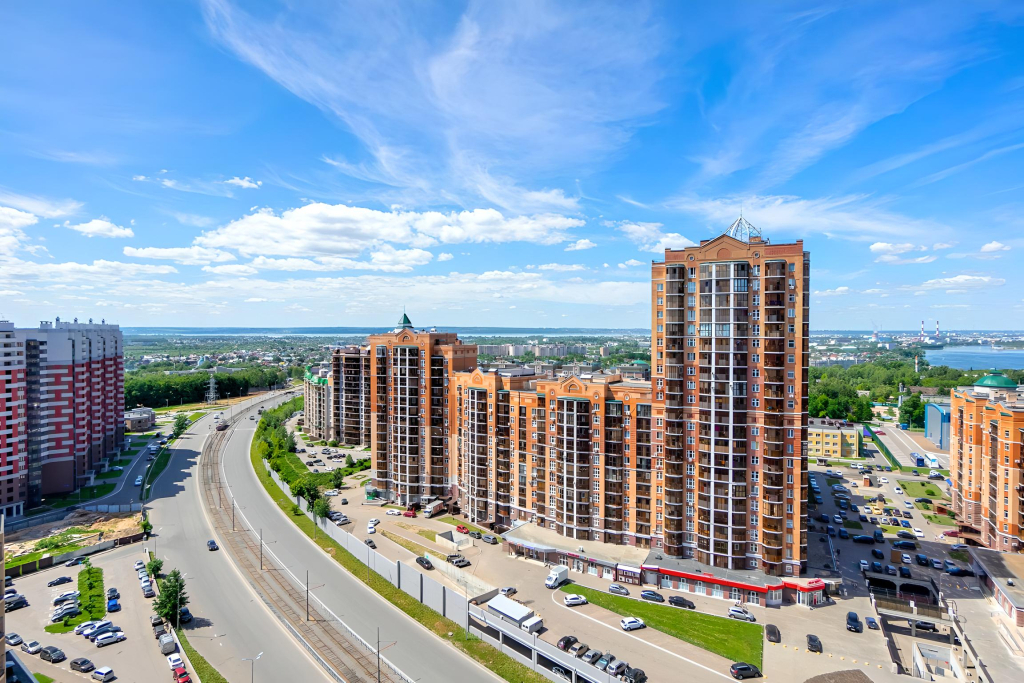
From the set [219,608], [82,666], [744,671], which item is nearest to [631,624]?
[744,671]

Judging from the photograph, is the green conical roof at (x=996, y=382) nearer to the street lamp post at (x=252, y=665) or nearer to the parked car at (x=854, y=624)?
the parked car at (x=854, y=624)

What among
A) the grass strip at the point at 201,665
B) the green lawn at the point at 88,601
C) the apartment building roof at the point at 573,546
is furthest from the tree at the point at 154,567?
the apartment building roof at the point at 573,546

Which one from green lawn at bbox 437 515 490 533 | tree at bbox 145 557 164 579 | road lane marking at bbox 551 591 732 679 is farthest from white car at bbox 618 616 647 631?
tree at bbox 145 557 164 579

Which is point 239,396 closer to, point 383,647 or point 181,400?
point 181,400

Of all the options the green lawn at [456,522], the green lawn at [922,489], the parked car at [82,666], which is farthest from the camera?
the green lawn at [922,489]

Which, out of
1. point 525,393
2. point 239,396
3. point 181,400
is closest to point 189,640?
point 525,393

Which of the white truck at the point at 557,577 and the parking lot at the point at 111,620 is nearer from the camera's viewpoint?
the parking lot at the point at 111,620
